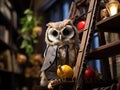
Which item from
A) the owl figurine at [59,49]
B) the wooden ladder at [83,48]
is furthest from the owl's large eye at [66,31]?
the wooden ladder at [83,48]

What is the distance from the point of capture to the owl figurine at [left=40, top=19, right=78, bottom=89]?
1513 mm

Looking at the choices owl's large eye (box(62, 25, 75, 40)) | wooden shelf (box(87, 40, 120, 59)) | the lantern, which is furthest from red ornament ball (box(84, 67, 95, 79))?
the lantern

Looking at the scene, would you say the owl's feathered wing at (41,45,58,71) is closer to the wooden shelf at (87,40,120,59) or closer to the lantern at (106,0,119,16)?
the wooden shelf at (87,40,120,59)

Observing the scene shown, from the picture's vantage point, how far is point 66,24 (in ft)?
5.09

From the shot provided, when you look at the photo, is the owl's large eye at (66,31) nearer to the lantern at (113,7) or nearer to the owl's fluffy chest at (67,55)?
the owl's fluffy chest at (67,55)

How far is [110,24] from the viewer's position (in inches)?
53.8

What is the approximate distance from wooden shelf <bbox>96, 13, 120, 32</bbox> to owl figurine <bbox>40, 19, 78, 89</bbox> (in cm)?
20

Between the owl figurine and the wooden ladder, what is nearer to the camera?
the wooden ladder

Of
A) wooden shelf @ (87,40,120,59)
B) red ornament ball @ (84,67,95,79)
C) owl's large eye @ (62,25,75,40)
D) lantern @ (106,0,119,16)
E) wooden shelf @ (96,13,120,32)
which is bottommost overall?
red ornament ball @ (84,67,95,79)

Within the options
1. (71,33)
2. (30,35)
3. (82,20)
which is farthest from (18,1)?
(71,33)

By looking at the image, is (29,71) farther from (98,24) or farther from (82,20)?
(98,24)

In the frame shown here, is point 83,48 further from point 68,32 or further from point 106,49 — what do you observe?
point 68,32

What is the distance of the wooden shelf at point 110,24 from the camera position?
1268mm

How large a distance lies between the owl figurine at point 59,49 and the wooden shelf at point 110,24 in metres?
0.20
